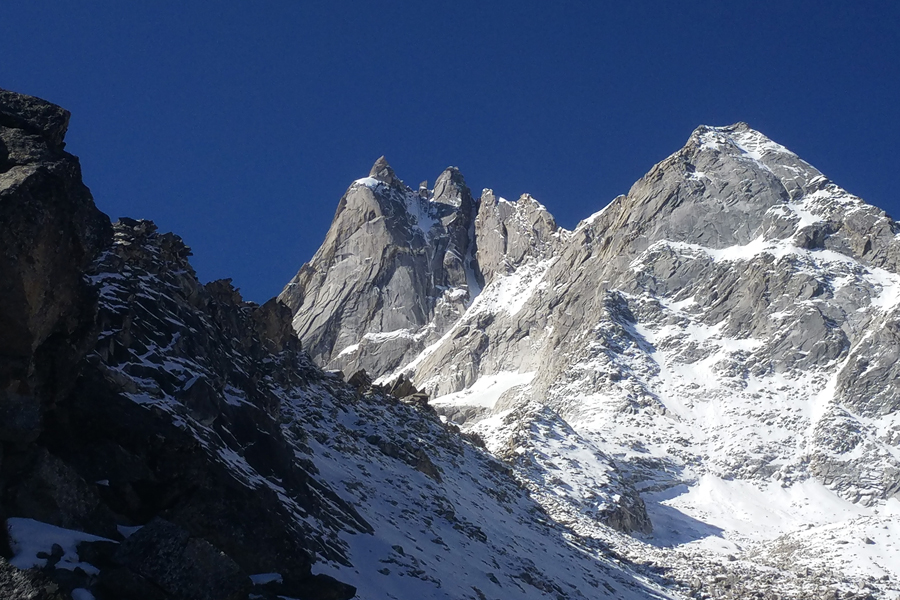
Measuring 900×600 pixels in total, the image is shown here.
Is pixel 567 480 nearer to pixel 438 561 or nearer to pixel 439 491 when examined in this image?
pixel 439 491

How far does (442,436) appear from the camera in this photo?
213ft

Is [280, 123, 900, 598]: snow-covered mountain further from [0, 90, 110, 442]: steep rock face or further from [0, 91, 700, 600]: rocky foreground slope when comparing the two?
[0, 90, 110, 442]: steep rock face

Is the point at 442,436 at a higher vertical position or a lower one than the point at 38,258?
higher

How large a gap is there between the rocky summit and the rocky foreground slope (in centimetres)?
7

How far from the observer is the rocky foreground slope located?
17828mm

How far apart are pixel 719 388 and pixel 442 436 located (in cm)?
8547

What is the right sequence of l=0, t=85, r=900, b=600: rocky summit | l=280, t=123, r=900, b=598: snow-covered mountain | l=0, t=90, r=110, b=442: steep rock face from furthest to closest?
1. l=280, t=123, r=900, b=598: snow-covered mountain
2. l=0, t=85, r=900, b=600: rocky summit
3. l=0, t=90, r=110, b=442: steep rock face

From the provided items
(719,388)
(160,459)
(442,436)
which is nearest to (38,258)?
(160,459)

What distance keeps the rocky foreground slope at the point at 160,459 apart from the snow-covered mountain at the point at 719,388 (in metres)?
34.7

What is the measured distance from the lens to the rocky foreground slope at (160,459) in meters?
17.8

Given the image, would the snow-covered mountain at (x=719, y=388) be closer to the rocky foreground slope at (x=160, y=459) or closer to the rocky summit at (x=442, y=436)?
the rocky summit at (x=442, y=436)

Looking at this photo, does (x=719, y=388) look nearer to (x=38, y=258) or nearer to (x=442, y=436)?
(x=442, y=436)

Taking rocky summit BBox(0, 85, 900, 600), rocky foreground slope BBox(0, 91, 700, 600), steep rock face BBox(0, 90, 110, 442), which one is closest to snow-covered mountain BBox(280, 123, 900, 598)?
rocky summit BBox(0, 85, 900, 600)

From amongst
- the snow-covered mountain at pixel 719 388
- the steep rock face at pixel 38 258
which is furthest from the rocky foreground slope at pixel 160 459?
the snow-covered mountain at pixel 719 388
